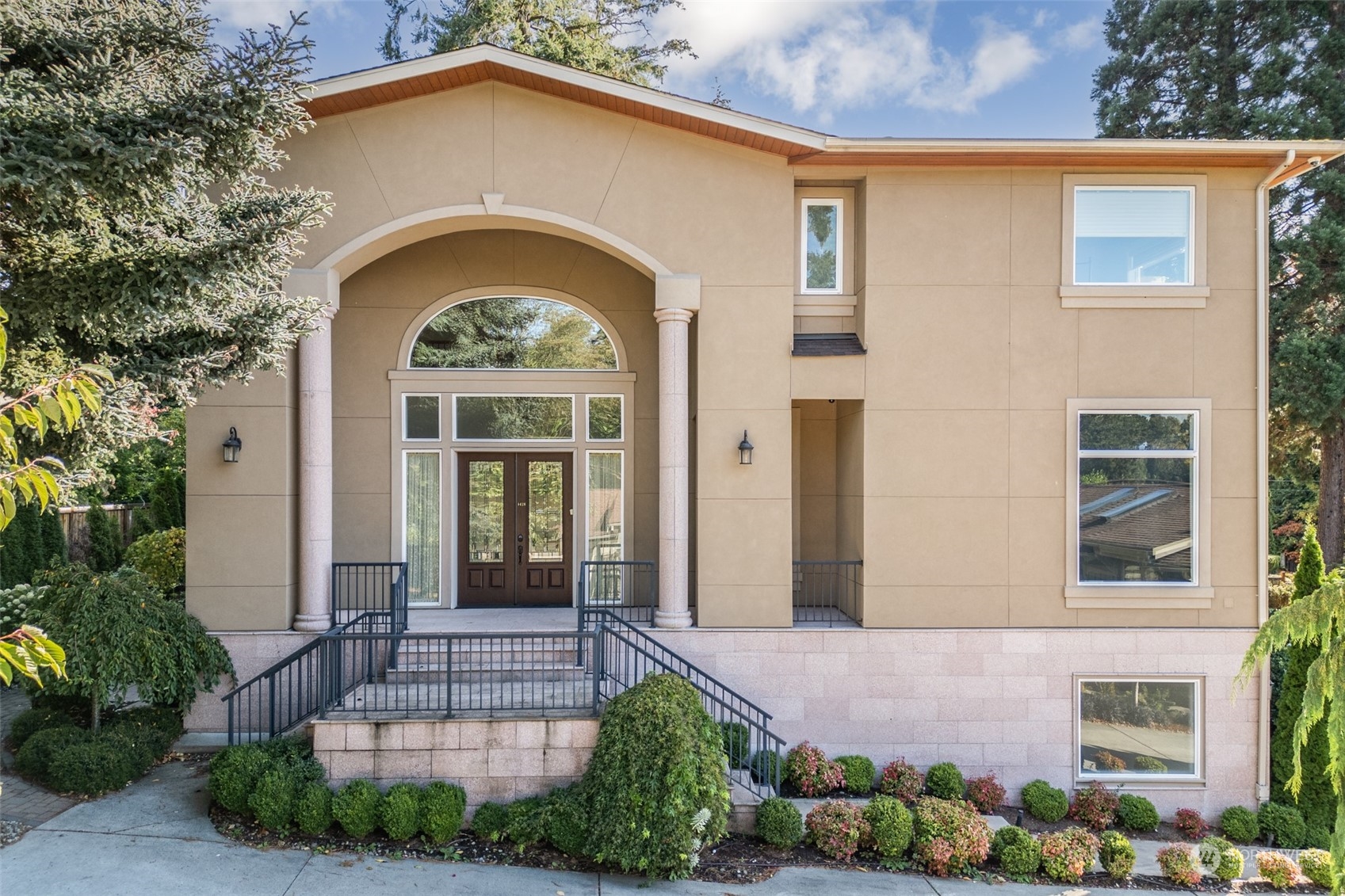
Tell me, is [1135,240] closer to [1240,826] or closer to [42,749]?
[1240,826]

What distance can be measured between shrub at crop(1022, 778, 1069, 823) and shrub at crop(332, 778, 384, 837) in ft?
21.9

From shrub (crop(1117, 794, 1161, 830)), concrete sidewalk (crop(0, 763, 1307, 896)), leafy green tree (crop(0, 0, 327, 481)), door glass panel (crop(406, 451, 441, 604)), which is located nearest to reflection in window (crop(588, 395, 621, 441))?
door glass panel (crop(406, 451, 441, 604))

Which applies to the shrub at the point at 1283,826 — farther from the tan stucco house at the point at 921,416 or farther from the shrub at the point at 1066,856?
the shrub at the point at 1066,856

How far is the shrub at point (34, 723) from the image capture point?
7531 millimetres

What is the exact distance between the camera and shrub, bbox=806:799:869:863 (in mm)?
6668

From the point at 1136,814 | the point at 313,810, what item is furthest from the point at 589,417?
the point at 1136,814

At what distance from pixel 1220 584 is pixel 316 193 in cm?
1041

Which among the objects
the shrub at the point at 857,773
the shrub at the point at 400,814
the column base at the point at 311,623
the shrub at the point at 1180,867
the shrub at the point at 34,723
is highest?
the column base at the point at 311,623

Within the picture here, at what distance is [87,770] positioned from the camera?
22.1ft

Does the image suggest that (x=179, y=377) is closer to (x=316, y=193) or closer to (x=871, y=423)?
(x=316, y=193)

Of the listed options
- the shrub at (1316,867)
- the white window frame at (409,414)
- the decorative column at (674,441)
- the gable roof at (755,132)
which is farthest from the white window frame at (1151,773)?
the white window frame at (409,414)

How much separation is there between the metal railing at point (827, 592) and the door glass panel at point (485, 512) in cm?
418

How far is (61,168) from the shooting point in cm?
456

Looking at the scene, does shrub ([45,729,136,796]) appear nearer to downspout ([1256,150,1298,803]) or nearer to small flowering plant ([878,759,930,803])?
small flowering plant ([878,759,930,803])
